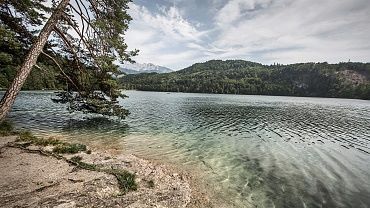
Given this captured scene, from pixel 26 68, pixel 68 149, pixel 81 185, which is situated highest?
pixel 26 68

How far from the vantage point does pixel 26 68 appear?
13.8 metres

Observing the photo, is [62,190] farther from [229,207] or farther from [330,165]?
[330,165]

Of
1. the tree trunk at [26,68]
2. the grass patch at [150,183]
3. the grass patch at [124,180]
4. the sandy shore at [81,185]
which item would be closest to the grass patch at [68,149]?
the sandy shore at [81,185]

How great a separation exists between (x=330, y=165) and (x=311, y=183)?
5.53 metres

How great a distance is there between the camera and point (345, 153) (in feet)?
74.6

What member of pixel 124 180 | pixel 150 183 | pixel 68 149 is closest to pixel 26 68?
pixel 68 149

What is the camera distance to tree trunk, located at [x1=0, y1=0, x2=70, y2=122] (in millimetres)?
13000

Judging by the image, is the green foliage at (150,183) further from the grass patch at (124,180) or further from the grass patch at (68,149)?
the grass patch at (68,149)

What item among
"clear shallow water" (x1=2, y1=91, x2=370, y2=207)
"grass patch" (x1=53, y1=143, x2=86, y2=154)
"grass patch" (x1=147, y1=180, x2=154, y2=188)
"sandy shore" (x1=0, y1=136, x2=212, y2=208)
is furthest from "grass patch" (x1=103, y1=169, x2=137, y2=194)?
"grass patch" (x1=53, y1=143, x2=86, y2=154)

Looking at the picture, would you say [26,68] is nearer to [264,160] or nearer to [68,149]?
[68,149]

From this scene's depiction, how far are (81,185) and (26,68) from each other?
295 inches

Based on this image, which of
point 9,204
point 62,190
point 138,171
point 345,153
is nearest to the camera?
point 9,204

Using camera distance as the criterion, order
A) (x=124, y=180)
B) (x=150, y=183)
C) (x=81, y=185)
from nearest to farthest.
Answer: (x=81, y=185) → (x=124, y=180) → (x=150, y=183)

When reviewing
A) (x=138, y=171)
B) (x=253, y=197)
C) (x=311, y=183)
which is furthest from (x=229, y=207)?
(x=311, y=183)
